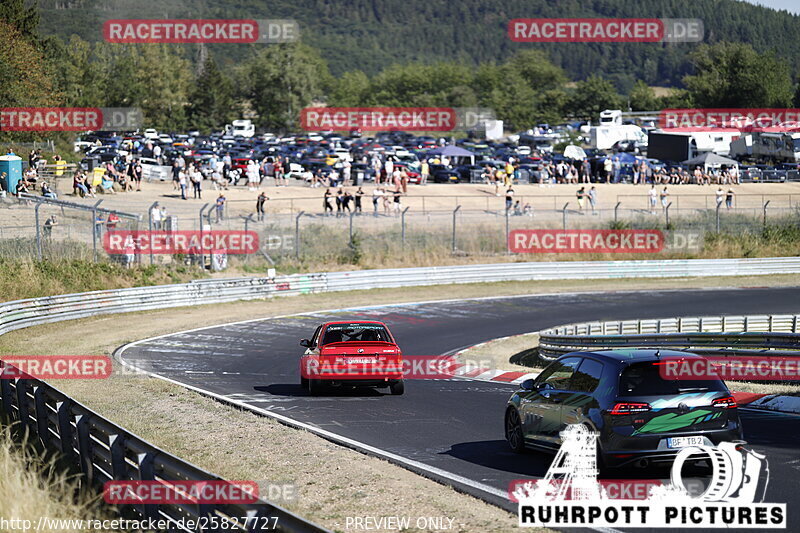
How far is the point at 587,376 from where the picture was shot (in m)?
10.7

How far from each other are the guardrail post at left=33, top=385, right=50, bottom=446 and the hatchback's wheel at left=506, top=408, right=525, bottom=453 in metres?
5.47

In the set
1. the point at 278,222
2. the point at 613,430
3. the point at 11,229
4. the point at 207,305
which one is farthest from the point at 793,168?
the point at 613,430

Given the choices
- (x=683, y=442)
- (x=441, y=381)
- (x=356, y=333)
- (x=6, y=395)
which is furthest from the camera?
(x=441, y=381)

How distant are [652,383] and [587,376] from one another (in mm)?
798

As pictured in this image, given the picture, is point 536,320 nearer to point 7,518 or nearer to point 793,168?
point 7,518

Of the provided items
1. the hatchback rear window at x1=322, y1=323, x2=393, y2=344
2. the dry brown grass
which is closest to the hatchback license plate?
the dry brown grass

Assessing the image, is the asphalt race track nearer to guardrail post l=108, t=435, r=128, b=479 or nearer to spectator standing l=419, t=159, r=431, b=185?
guardrail post l=108, t=435, r=128, b=479

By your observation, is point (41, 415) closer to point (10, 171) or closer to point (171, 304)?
point (171, 304)

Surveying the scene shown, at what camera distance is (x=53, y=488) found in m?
10.5

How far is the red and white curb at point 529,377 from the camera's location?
14500mm

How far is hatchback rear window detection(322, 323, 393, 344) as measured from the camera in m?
18.0

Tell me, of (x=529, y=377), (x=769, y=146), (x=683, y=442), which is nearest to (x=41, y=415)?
(x=683, y=442)

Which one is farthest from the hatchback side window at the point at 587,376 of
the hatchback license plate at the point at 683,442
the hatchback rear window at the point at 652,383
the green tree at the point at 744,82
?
the green tree at the point at 744,82

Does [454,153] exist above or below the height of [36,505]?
above
